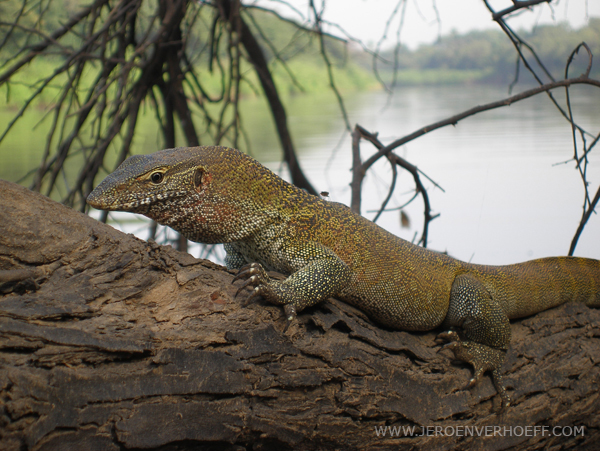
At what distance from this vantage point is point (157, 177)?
236 cm

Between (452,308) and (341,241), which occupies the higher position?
(341,241)

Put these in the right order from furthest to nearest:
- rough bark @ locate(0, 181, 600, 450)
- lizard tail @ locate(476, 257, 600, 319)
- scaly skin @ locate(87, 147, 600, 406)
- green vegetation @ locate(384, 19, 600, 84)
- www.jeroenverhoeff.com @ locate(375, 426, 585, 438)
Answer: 1. green vegetation @ locate(384, 19, 600, 84)
2. lizard tail @ locate(476, 257, 600, 319)
3. www.jeroenverhoeff.com @ locate(375, 426, 585, 438)
4. scaly skin @ locate(87, 147, 600, 406)
5. rough bark @ locate(0, 181, 600, 450)

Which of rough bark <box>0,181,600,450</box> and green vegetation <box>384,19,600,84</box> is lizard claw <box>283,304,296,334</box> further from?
green vegetation <box>384,19,600,84</box>

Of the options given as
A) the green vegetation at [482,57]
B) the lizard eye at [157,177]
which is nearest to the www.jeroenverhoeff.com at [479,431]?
the lizard eye at [157,177]

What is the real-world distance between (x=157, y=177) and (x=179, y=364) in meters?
0.91

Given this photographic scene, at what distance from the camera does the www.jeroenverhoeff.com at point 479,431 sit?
249 cm

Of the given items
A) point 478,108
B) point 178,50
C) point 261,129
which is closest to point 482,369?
point 478,108

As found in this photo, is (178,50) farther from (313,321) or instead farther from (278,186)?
(313,321)

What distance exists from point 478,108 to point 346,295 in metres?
1.74

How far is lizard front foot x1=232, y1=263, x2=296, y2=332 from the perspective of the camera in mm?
2248

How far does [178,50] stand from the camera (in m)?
4.55

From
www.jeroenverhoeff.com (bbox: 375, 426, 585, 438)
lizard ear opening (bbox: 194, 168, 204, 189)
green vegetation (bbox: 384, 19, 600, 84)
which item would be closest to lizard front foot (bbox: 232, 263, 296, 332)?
lizard ear opening (bbox: 194, 168, 204, 189)

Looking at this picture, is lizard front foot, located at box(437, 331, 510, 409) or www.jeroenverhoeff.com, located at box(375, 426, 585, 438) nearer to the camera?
www.jeroenverhoeff.com, located at box(375, 426, 585, 438)

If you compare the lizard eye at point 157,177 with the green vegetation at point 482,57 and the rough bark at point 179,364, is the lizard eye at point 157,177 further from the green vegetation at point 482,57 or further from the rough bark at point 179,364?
the green vegetation at point 482,57
